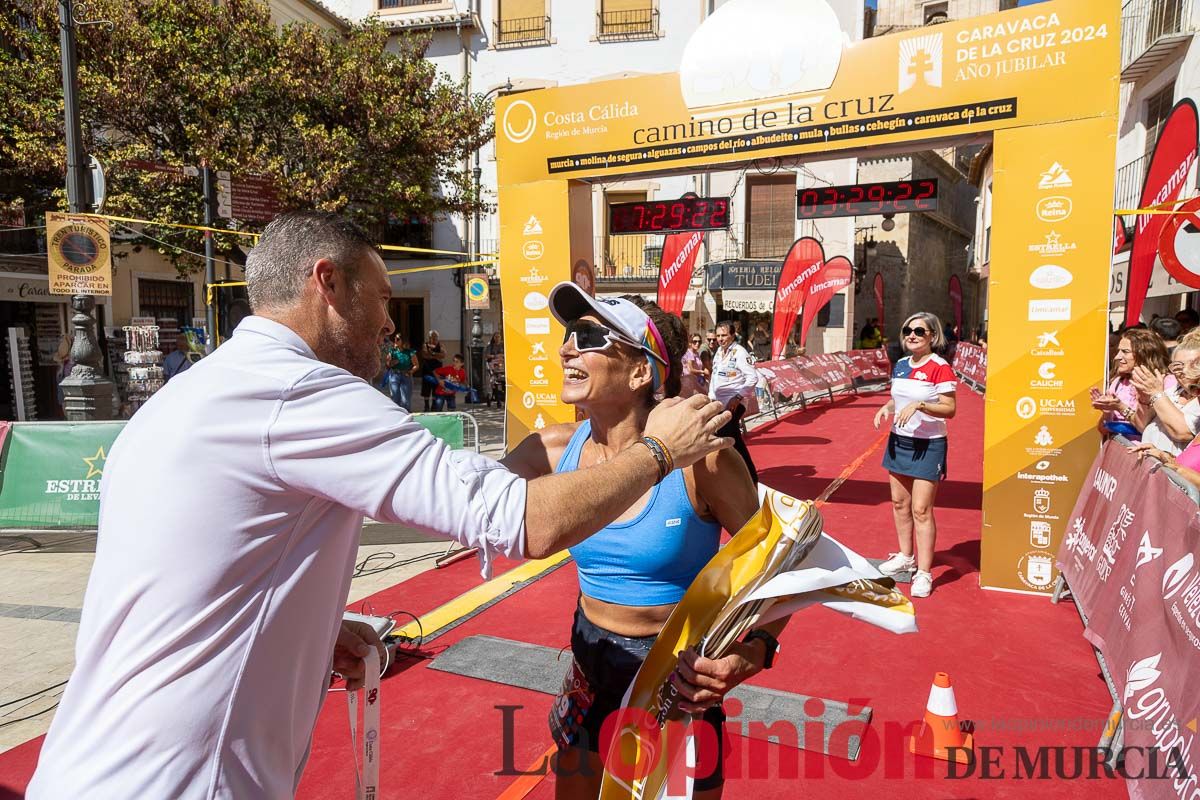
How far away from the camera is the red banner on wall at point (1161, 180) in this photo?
18.6 feet

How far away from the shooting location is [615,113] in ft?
22.5

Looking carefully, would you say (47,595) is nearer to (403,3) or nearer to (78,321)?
(78,321)

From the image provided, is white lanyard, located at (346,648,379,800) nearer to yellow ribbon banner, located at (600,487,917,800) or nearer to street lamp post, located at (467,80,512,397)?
yellow ribbon banner, located at (600,487,917,800)

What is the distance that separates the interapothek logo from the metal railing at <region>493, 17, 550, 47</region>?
18174mm

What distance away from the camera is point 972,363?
21.9 m

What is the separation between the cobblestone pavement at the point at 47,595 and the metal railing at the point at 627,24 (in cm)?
1982

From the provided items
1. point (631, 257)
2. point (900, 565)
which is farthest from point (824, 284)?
point (631, 257)

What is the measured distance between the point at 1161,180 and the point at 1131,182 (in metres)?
10.1

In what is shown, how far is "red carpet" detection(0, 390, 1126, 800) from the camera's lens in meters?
3.15

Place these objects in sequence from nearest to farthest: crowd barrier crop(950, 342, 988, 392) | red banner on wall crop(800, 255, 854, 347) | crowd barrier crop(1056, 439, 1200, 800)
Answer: crowd barrier crop(1056, 439, 1200, 800) → red banner on wall crop(800, 255, 854, 347) → crowd barrier crop(950, 342, 988, 392)

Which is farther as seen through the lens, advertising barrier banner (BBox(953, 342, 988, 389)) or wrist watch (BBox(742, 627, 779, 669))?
advertising barrier banner (BBox(953, 342, 988, 389))

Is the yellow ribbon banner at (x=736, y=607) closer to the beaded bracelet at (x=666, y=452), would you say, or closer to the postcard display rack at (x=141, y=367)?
the beaded bracelet at (x=666, y=452)

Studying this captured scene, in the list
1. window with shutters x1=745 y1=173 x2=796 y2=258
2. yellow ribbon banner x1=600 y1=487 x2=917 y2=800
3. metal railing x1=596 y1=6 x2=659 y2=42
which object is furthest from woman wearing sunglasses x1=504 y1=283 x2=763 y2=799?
metal railing x1=596 y1=6 x2=659 y2=42

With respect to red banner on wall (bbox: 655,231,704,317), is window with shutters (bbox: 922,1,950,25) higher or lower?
higher
